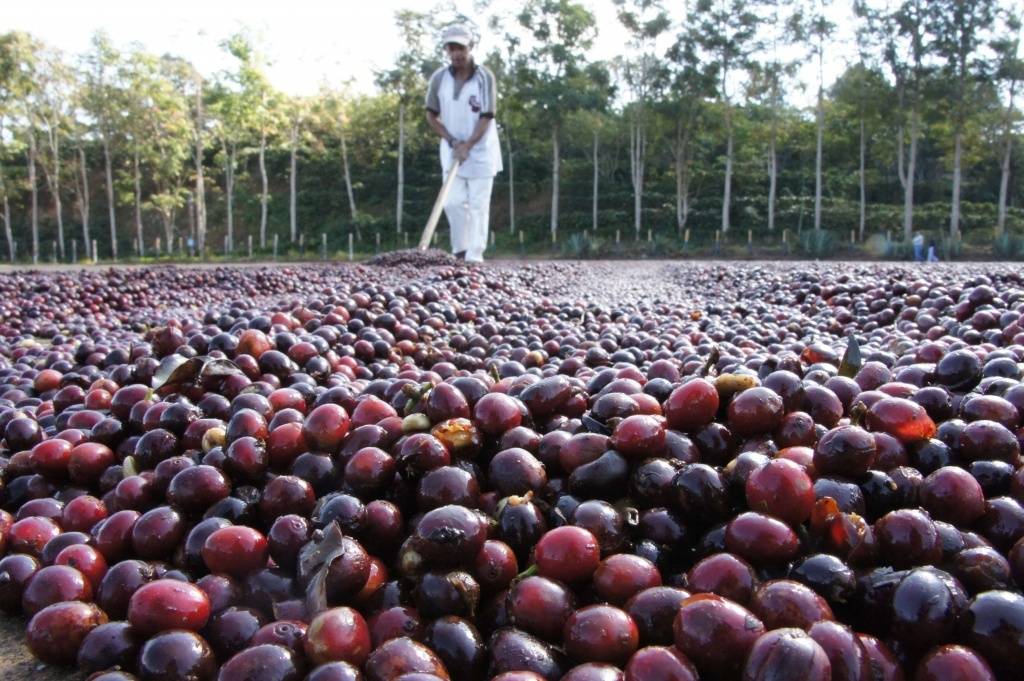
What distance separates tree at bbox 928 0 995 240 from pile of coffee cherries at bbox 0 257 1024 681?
3452 cm

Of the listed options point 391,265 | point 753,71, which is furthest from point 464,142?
point 753,71

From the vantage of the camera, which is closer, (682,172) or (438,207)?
(438,207)

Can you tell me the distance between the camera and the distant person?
10.5m

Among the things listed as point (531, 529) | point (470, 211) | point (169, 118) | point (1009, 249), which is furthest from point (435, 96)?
point (169, 118)

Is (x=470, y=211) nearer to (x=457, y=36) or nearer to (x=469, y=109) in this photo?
(x=469, y=109)

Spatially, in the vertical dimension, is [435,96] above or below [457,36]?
below

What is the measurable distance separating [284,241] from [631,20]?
23.4 metres

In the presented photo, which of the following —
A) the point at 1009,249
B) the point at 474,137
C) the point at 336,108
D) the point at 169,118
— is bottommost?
the point at 1009,249

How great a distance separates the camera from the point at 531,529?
1.47 metres

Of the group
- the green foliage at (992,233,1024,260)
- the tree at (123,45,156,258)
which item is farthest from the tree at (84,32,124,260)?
the green foliage at (992,233,1024,260)

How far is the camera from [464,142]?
10.7 metres

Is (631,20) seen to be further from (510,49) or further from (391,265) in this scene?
(391,265)

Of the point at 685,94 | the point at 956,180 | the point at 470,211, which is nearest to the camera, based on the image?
the point at 470,211

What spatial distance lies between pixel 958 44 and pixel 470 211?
29.8 metres
